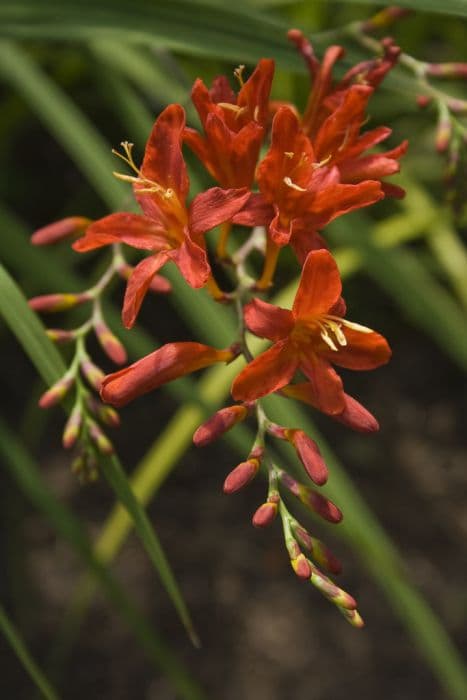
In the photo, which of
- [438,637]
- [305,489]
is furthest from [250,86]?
[438,637]

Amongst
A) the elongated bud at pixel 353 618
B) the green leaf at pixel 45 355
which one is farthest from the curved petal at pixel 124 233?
the elongated bud at pixel 353 618

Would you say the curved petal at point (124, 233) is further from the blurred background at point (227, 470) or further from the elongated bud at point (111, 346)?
the blurred background at point (227, 470)

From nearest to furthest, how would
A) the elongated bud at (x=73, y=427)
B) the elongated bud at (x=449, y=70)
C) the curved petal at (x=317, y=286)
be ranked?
the curved petal at (x=317, y=286)
the elongated bud at (x=73, y=427)
the elongated bud at (x=449, y=70)

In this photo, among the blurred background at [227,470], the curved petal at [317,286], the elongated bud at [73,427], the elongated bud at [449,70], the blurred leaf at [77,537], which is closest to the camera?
the curved petal at [317,286]

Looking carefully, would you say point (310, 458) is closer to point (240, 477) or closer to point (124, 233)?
point (240, 477)

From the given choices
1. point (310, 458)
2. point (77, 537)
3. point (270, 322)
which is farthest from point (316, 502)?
point (77, 537)

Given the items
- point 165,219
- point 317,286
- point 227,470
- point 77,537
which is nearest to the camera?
point 317,286

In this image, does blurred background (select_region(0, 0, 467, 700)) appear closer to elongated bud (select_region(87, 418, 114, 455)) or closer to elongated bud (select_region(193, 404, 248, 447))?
elongated bud (select_region(87, 418, 114, 455))
